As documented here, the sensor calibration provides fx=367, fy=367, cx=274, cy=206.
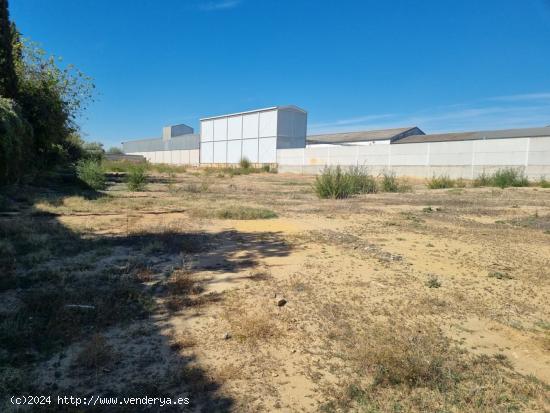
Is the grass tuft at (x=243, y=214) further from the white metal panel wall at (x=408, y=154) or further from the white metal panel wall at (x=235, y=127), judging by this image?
the white metal panel wall at (x=235, y=127)

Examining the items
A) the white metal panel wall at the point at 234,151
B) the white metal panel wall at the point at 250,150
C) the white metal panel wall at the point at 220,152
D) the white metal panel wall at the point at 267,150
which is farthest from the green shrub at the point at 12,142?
the white metal panel wall at the point at 220,152

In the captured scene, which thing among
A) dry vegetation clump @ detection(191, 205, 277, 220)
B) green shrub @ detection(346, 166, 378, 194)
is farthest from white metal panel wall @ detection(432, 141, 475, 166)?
dry vegetation clump @ detection(191, 205, 277, 220)

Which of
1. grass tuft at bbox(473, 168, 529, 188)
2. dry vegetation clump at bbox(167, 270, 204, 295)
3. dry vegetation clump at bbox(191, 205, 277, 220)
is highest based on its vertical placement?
grass tuft at bbox(473, 168, 529, 188)

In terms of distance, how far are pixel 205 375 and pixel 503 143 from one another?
2601cm

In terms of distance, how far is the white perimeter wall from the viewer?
56375 mm

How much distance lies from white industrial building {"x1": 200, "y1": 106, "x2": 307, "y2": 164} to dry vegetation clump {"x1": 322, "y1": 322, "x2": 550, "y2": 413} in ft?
129

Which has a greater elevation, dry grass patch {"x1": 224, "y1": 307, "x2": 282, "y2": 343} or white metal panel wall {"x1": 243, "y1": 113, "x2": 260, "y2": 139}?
white metal panel wall {"x1": 243, "y1": 113, "x2": 260, "y2": 139}

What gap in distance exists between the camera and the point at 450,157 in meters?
25.6

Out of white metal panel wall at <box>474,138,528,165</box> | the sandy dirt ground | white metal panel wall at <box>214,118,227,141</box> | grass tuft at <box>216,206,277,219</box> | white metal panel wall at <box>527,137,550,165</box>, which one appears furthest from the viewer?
white metal panel wall at <box>214,118,227,141</box>

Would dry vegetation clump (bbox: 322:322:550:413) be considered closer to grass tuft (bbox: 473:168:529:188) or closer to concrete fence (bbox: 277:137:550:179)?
grass tuft (bbox: 473:168:529:188)

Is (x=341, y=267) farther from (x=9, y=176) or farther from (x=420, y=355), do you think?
(x=9, y=176)

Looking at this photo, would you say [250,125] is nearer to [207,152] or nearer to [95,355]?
[207,152]

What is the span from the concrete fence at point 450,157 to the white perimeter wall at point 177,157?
26.5 metres

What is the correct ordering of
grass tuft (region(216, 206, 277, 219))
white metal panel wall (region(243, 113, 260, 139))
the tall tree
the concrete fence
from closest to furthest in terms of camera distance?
grass tuft (region(216, 206, 277, 219)), the tall tree, the concrete fence, white metal panel wall (region(243, 113, 260, 139))
